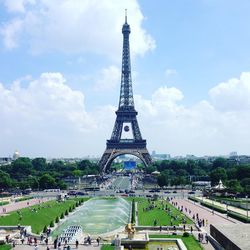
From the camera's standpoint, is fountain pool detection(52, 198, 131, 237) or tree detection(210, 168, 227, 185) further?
tree detection(210, 168, 227, 185)

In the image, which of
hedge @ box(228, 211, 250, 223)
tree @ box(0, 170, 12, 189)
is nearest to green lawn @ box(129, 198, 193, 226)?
hedge @ box(228, 211, 250, 223)

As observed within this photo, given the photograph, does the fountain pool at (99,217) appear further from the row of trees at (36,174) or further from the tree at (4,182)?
the tree at (4,182)

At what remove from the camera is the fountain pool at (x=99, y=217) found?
1609 inches

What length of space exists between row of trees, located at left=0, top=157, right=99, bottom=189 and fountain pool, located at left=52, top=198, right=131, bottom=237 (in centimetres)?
2660

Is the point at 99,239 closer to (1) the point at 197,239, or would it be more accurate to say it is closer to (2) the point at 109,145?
(1) the point at 197,239

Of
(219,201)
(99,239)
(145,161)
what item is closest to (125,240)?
(99,239)

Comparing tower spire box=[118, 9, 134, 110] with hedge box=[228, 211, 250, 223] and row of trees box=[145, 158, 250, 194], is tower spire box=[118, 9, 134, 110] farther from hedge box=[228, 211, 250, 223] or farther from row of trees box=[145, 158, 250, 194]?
hedge box=[228, 211, 250, 223]

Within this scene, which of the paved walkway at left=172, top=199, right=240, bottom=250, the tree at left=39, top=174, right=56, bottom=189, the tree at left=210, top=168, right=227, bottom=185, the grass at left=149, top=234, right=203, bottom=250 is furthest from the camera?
the tree at left=210, top=168, right=227, bottom=185

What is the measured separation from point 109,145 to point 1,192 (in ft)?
163

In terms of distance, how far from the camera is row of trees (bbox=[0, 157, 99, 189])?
90000 mm

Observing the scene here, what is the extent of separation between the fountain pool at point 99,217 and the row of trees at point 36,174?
2660cm

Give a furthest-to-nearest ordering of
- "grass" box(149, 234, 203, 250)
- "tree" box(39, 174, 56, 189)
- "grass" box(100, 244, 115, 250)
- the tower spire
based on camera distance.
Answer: the tower spire, "tree" box(39, 174, 56, 189), "grass" box(100, 244, 115, 250), "grass" box(149, 234, 203, 250)

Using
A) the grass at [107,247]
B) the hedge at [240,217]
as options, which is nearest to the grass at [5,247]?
the grass at [107,247]

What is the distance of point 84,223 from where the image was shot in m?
44.0
